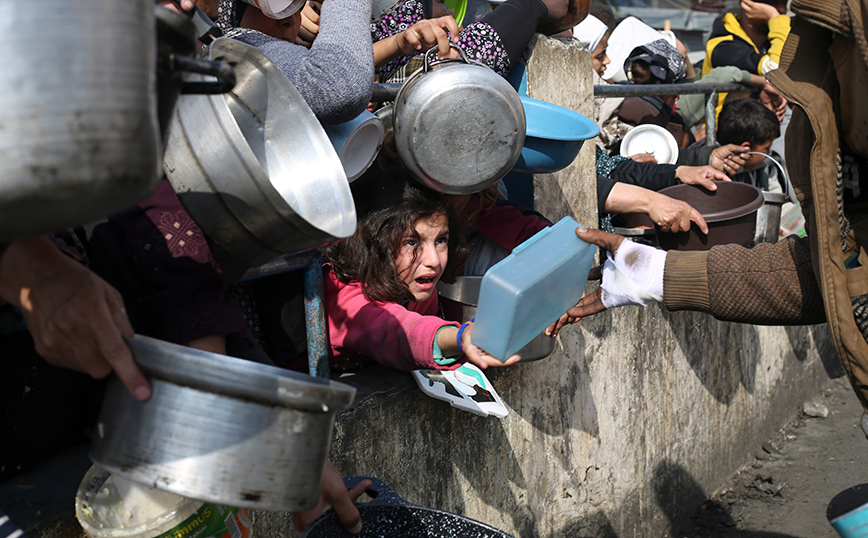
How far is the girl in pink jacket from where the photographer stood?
77.2 inches

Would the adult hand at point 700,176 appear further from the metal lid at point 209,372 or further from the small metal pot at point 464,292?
the metal lid at point 209,372

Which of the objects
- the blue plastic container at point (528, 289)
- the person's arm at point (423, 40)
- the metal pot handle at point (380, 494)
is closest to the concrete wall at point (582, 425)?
the metal pot handle at point (380, 494)

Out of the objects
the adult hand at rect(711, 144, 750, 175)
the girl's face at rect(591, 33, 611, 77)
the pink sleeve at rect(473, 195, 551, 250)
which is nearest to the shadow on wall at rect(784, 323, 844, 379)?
the adult hand at rect(711, 144, 750, 175)

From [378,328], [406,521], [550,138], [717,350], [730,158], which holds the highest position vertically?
[550,138]

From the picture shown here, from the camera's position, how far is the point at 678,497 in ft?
12.5

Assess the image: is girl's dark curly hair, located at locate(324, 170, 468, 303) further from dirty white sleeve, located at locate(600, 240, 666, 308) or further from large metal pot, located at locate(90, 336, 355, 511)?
large metal pot, located at locate(90, 336, 355, 511)

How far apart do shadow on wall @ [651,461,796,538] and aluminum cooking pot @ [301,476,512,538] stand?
7.44 feet

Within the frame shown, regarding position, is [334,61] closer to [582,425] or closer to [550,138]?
[550,138]

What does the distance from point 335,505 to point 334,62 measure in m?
1.00

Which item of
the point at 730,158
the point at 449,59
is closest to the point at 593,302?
the point at 449,59

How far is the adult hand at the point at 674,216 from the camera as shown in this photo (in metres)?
2.80

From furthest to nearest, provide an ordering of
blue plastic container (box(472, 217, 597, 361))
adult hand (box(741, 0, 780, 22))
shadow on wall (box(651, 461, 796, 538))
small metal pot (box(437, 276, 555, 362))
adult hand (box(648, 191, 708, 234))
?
adult hand (box(741, 0, 780, 22))
shadow on wall (box(651, 461, 796, 538))
adult hand (box(648, 191, 708, 234))
small metal pot (box(437, 276, 555, 362))
blue plastic container (box(472, 217, 597, 361))

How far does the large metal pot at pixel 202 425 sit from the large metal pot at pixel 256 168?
0.29 meters

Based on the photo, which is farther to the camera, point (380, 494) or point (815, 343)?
point (815, 343)
